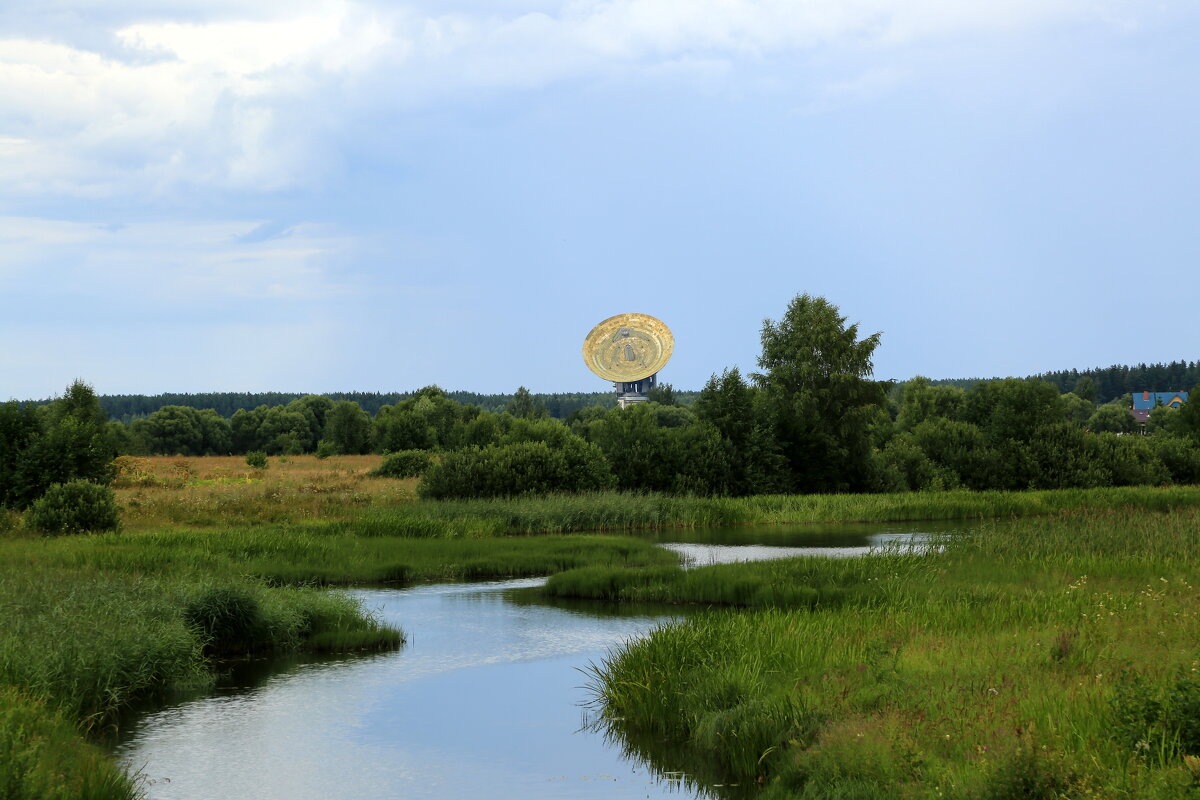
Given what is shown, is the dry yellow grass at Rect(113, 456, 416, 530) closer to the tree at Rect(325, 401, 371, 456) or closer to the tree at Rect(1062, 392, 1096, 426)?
the tree at Rect(325, 401, 371, 456)

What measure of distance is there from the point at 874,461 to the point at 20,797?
2550 inches

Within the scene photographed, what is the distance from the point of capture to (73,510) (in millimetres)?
32750

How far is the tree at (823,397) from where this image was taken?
220ft

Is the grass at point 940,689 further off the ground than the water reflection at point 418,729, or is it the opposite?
the grass at point 940,689

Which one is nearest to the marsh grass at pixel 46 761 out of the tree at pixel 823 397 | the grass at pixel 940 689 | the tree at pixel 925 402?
the grass at pixel 940 689

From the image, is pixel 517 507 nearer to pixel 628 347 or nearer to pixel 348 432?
pixel 628 347

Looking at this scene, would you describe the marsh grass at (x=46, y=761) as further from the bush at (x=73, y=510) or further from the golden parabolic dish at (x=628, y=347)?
the golden parabolic dish at (x=628, y=347)

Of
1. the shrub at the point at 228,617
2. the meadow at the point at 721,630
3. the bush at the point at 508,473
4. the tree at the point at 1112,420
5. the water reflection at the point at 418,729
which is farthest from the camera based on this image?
the tree at the point at 1112,420

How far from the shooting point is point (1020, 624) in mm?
16750

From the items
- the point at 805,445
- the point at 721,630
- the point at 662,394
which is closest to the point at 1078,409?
the point at 662,394

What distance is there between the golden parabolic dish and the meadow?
5945cm

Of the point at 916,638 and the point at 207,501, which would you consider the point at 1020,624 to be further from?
the point at 207,501

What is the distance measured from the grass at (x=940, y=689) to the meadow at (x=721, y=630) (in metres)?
0.04

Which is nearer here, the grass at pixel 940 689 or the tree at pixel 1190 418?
the grass at pixel 940 689
